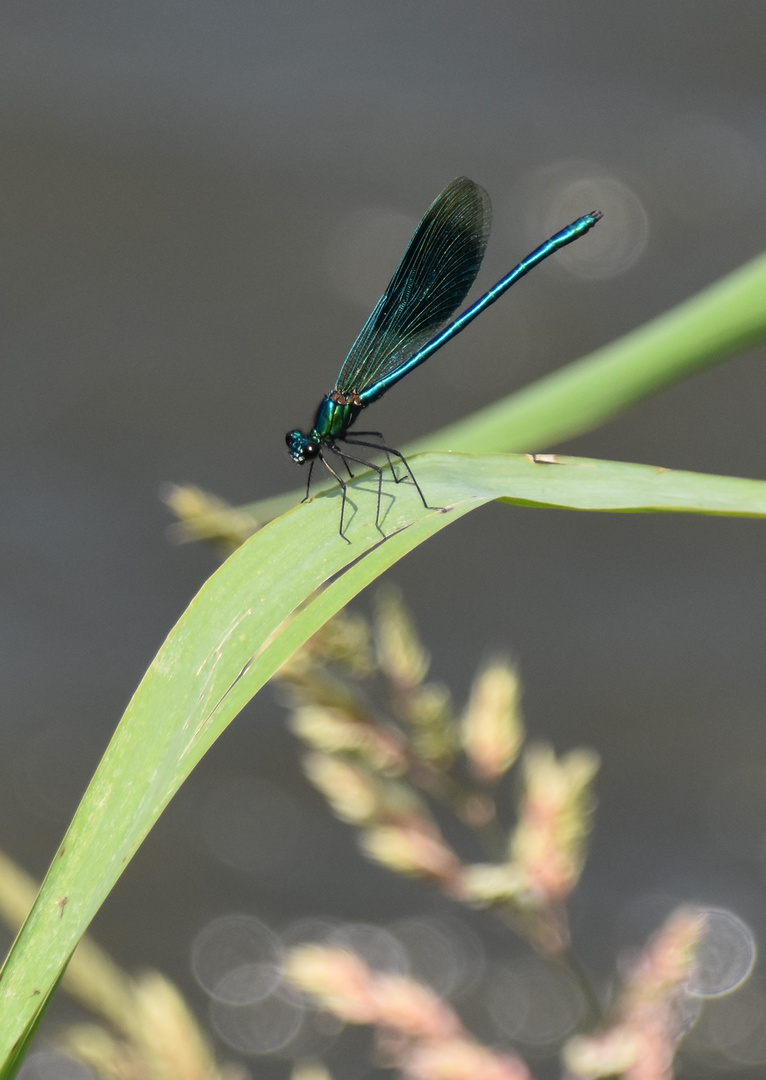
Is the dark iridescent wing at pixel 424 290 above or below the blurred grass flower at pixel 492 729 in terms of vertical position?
above

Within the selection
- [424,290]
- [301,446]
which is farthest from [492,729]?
[424,290]

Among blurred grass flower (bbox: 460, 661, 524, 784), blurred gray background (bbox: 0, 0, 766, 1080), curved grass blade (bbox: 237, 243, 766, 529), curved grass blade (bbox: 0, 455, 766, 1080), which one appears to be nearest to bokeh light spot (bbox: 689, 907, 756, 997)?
blurred gray background (bbox: 0, 0, 766, 1080)

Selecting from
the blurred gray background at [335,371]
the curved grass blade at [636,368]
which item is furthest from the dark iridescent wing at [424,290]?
the blurred gray background at [335,371]

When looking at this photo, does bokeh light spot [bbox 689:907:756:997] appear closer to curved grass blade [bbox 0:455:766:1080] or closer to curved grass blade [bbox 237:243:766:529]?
curved grass blade [bbox 237:243:766:529]

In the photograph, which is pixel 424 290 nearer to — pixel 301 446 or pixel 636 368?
pixel 301 446

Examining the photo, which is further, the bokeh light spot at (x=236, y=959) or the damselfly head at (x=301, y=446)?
the bokeh light spot at (x=236, y=959)

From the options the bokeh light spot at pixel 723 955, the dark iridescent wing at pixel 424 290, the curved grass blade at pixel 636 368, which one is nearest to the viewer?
the curved grass blade at pixel 636 368

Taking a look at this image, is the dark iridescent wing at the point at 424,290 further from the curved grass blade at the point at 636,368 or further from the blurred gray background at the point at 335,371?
the blurred gray background at the point at 335,371
